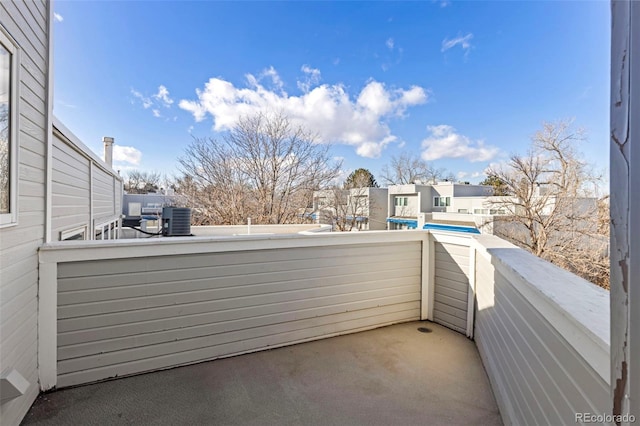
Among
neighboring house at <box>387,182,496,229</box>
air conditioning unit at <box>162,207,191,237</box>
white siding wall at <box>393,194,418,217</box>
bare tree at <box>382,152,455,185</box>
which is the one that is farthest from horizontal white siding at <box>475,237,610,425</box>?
bare tree at <box>382,152,455,185</box>

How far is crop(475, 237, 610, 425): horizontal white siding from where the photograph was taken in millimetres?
1086

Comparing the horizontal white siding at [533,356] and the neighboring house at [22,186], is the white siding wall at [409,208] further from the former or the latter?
the neighboring house at [22,186]

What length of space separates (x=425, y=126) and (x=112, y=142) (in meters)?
21.9

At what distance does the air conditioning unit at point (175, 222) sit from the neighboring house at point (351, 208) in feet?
29.4

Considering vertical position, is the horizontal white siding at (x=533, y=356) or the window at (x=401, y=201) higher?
the window at (x=401, y=201)

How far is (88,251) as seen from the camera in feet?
8.04

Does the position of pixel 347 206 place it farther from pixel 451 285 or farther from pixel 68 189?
pixel 68 189

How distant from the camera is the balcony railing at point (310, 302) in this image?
145cm


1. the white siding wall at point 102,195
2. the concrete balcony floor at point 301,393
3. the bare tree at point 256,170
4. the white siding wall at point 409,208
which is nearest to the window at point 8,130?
the concrete balcony floor at point 301,393

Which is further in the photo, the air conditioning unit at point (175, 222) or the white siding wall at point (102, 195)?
the white siding wall at point (102, 195)

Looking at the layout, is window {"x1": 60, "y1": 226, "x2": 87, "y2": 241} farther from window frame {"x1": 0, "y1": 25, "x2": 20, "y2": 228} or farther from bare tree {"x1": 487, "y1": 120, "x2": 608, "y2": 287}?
bare tree {"x1": 487, "y1": 120, "x2": 608, "y2": 287}

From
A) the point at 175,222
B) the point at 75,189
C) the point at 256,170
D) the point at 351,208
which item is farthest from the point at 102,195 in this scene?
→ the point at 351,208

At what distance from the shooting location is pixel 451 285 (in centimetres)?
370

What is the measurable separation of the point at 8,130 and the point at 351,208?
64.8 ft
